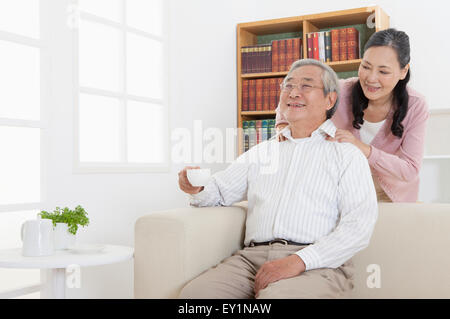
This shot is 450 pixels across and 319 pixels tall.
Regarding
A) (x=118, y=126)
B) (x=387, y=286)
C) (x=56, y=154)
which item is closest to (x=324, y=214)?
(x=387, y=286)

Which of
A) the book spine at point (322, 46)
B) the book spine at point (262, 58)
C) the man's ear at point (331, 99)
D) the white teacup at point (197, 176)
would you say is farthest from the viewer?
the book spine at point (262, 58)

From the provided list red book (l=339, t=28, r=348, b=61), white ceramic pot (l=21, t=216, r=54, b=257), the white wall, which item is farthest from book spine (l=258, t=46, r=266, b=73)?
white ceramic pot (l=21, t=216, r=54, b=257)

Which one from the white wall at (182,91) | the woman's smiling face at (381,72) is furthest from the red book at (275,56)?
the woman's smiling face at (381,72)

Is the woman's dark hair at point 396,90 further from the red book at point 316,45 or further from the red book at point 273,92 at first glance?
the red book at point 273,92

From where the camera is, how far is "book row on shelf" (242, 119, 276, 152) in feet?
12.6

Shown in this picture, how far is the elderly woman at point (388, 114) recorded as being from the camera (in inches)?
81.5

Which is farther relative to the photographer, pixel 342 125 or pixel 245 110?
pixel 245 110

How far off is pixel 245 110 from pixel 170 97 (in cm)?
82

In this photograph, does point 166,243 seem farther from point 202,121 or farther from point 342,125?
point 202,121

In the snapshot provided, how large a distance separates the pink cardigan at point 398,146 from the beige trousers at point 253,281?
0.51 metres

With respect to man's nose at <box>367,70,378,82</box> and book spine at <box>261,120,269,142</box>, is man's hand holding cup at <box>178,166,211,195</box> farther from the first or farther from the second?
book spine at <box>261,120,269,142</box>

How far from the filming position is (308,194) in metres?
1.75

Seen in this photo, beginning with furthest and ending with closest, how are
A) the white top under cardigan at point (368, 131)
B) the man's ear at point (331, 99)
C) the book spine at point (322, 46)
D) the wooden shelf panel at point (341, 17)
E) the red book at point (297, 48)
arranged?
the red book at point (297, 48)
the book spine at point (322, 46)
the wooden shelf panel at point (341, 17)
the white top under cardigan at point (368, 131)
the man's ear at point (331, 99)

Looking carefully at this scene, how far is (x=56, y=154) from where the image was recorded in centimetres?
243
